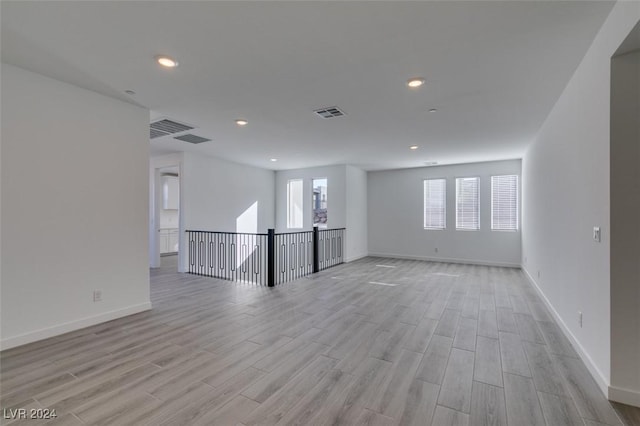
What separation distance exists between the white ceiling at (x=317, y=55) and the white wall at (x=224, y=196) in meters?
2.44

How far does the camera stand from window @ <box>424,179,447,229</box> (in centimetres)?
778

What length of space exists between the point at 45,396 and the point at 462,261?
315 inches

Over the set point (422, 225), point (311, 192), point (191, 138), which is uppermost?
point (191, 138)

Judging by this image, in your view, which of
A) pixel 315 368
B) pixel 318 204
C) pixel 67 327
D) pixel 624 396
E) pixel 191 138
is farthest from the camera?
pixel 318 204

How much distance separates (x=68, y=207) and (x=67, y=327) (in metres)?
1.32

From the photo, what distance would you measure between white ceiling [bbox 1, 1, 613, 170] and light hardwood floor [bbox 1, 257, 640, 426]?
2705 mm

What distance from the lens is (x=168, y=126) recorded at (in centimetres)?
444

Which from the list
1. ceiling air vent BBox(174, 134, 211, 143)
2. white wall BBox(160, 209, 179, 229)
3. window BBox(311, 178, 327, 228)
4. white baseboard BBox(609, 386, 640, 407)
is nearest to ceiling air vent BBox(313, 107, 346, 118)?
ceiling air vent BBox(174, 134, 211, 143)

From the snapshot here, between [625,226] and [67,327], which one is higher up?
[625,226]

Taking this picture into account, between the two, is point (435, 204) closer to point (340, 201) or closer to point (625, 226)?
point (340, 201)

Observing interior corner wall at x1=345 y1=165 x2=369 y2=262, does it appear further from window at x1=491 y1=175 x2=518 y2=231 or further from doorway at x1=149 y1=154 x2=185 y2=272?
doorway at x1=149 y1=154 x2=185 y2=272

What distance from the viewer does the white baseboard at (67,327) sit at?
2692 millimetres

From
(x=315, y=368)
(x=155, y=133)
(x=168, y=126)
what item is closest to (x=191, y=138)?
(x=155, y=133)

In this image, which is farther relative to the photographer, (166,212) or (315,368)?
(166,212)
